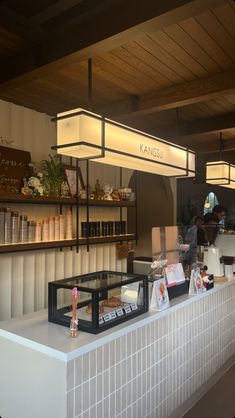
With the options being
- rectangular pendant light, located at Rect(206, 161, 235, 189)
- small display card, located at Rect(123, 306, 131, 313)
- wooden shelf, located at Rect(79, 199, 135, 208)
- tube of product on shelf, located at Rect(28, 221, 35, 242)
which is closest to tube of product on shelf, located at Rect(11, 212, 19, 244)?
tube of product on shelf, located at Rect(28, 221, 35, 242)

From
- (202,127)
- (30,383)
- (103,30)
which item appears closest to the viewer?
(30,383)

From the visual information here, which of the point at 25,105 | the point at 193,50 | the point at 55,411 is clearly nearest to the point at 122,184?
the point at 25,105

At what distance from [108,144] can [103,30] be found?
64 cm

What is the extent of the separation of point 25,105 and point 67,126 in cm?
143

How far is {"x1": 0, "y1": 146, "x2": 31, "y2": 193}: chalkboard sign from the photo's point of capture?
281 cm

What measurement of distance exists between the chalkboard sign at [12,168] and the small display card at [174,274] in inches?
58.8

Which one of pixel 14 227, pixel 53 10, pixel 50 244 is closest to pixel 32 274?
pixel 50 244

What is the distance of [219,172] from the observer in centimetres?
391

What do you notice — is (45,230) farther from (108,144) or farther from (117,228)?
(108,144)

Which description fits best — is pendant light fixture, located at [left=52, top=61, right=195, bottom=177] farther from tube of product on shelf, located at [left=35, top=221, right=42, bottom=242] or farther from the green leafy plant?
tube of product on shelf, located at [left=35, top=221, right=42, bottom=242]

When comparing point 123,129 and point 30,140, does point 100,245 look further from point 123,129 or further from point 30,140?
point 123,129

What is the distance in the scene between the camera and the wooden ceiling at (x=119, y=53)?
1716mm

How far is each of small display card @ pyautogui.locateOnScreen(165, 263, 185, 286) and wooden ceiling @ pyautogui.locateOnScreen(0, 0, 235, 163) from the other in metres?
1.39

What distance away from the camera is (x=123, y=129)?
220cm
